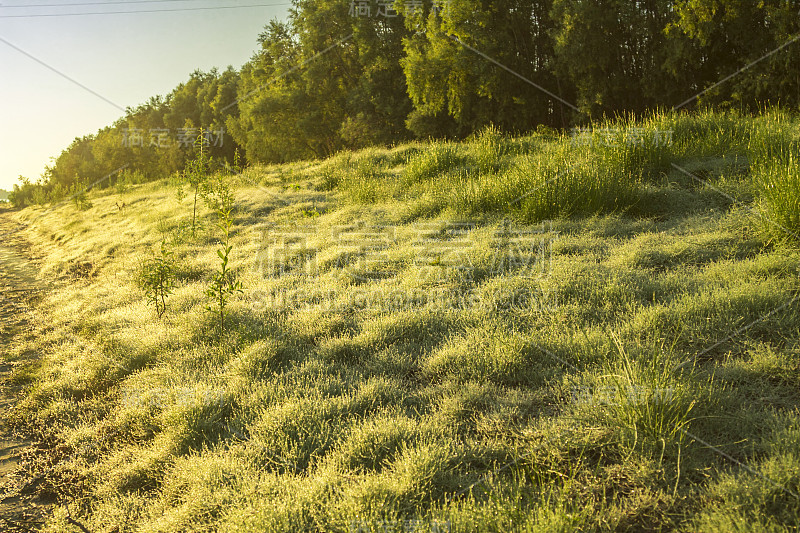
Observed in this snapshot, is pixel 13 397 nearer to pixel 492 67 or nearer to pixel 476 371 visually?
pixel 476 371

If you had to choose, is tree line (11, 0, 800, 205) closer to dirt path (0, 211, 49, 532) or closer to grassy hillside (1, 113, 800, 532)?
dirt path (0, 211, 49, 532)

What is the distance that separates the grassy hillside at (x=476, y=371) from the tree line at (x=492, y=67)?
5.24 m

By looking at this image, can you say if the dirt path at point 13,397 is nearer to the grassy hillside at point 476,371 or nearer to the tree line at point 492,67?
the grassy hillside at point 476,371

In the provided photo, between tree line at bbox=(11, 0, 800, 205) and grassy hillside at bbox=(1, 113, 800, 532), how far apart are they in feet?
17.2

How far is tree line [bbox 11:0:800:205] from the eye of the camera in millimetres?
16422

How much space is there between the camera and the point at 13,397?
176 inches

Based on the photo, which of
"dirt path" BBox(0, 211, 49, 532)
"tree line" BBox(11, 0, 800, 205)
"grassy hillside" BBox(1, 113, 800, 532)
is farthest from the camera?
"tree line" BBox(11, 0, 800, 205)

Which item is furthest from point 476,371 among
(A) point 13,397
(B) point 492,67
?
(B) point 492,67

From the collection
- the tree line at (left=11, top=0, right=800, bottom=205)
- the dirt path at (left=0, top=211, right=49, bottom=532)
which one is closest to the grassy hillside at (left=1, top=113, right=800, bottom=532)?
the dirt path at (left=0, top=211, right=49, bottom=532)

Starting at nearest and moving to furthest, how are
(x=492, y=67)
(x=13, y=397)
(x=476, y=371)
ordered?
(x=476, y=371), (x=13, y=397), (x=492, y=67)

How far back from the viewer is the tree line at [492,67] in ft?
53.9

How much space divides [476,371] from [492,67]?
68.7 feet

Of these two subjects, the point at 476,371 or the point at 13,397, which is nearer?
the point at 476,371

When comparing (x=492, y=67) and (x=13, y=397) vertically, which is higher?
(x=492, y=67)
